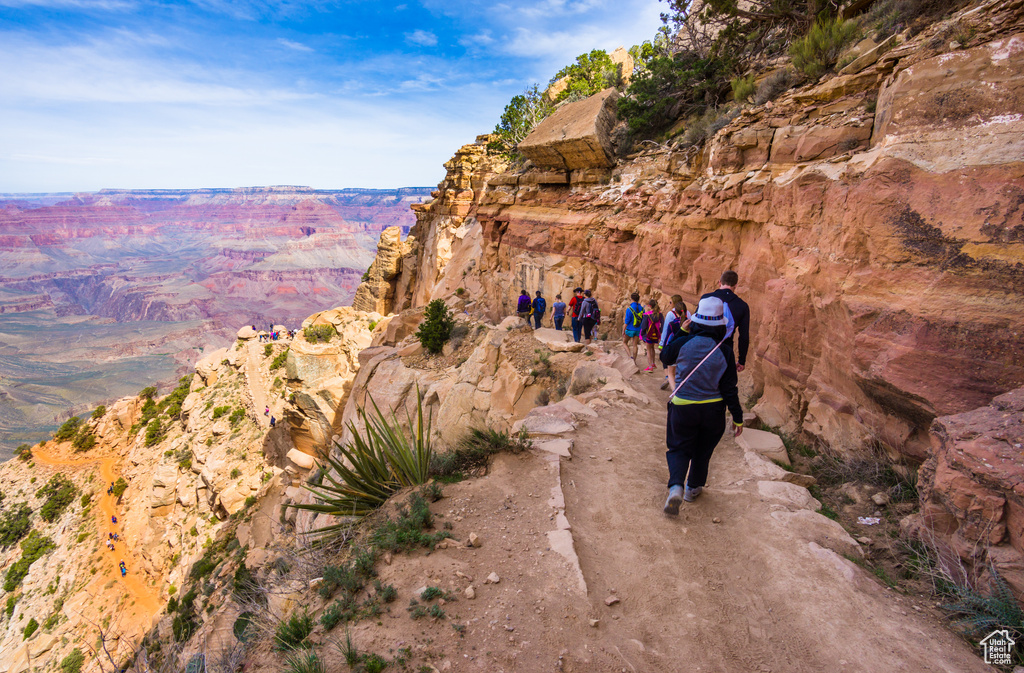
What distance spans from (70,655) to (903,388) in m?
27.0

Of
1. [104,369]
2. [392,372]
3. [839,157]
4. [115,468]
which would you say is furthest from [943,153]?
[104,369]

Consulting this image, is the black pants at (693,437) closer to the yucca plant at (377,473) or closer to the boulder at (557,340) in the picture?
the yucca plant at (377,473)

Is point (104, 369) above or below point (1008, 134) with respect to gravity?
below

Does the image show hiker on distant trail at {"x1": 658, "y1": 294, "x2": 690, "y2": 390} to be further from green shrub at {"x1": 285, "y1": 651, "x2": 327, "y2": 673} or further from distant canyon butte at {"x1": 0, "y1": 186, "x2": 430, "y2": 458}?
distant canyon butte at {"x1": 0, "y1": 186, "x2": 430, "y2": 458}

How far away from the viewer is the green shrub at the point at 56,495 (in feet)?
A: 81.7

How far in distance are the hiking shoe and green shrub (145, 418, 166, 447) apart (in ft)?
101

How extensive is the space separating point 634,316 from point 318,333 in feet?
67.2

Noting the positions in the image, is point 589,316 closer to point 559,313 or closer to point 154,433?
point 559,313

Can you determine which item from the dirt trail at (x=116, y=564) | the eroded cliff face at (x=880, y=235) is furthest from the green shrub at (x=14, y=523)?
the eroded cliff face at (x=880, y=235)

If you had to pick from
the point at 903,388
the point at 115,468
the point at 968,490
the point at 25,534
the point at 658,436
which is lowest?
the point at 25,534

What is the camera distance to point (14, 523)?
24.4 metres

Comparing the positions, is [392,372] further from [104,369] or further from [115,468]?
[104,369]

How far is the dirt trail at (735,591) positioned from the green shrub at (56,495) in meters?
34.1

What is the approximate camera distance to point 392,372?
14508 mm
